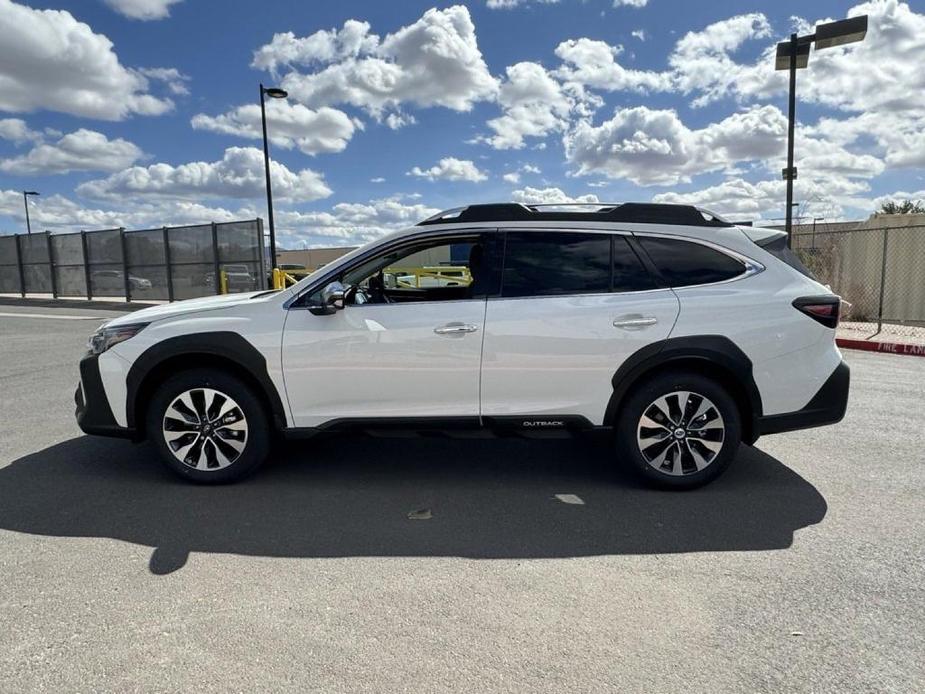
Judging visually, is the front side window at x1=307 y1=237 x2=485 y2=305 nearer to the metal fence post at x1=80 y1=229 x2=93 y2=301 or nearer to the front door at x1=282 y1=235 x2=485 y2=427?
the front door at x1=282 y1=235 x2=485 y2=427

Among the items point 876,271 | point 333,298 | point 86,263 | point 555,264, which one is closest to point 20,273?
point 86,263

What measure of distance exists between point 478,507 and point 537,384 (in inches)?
33.8

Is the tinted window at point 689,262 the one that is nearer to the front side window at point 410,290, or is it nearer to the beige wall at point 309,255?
the front side window at point 410,290

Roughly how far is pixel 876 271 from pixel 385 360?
47.4 ft

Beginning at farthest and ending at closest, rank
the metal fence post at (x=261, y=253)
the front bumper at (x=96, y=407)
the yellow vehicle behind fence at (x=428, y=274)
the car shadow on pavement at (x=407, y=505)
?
the metal fence post at (x=261, y=253)
the yellow vehicle behind fence at (x=428, y=274)
the front bumper at (x=96, y=407)
the car shadow on pavement at (x=407, y=505)

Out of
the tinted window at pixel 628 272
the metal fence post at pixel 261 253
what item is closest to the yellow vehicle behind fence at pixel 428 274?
the tinted window at pixel 628 272

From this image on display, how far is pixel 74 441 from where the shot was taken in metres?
5.00

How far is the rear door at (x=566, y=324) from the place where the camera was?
3.75m

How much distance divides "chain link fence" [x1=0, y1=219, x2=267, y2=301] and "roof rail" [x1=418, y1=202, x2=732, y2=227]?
17.1 meters

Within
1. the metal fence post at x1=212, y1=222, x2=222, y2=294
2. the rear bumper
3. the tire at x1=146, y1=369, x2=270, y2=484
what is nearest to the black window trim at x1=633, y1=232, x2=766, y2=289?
the rear bumper

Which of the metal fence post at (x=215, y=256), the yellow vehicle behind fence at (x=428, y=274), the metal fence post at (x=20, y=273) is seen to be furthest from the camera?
the metal fence post at (x=20, y=273)

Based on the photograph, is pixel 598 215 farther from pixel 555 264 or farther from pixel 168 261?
pixel 168 261

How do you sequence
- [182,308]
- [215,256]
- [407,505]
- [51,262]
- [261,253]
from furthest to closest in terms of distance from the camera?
[51,262] < [215,256] < [261,253] < [182,308] < [407,505]

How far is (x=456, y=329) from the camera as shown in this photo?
377cm
